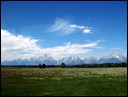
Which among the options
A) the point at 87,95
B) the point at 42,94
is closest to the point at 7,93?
the point at 42,94

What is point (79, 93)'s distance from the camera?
146ft

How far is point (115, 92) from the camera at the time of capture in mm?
45406

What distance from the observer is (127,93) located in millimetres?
→ 43938

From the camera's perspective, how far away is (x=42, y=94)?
1741 inches

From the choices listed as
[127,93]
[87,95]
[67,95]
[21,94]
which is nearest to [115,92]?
[127,93]

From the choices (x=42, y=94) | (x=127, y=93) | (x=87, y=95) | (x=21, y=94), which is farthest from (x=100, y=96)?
(x=21, y=94)

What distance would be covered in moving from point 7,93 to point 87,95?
512 inches

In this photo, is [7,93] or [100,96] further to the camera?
[7,93]

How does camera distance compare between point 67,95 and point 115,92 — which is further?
point 115,92

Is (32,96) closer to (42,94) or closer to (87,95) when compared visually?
(42,94)

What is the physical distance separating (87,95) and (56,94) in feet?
16.2

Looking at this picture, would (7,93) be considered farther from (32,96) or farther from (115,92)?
(115,92)

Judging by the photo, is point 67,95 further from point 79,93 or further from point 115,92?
point 115,92

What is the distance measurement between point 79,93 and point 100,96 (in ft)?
13.3
